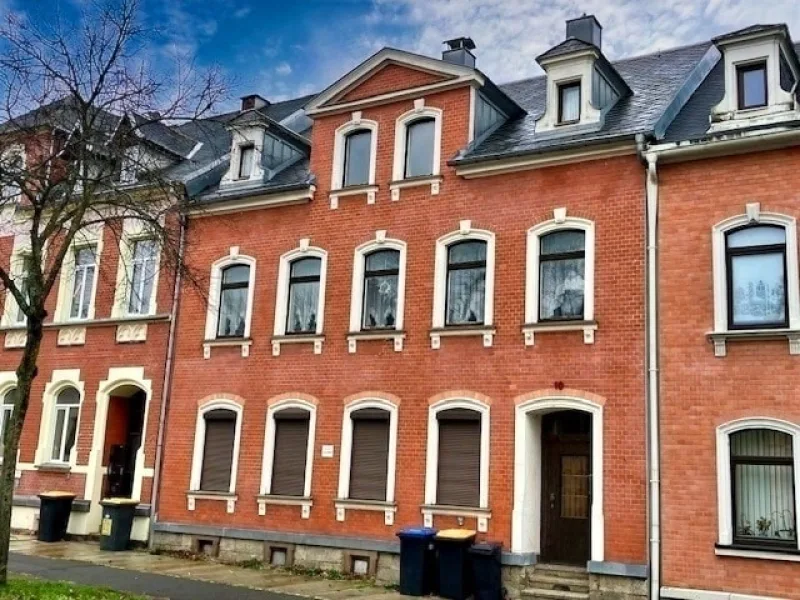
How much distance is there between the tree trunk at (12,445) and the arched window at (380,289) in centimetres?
661

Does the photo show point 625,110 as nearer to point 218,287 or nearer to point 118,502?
point 218,287

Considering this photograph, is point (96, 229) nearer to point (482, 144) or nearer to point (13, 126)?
point (13, 126)

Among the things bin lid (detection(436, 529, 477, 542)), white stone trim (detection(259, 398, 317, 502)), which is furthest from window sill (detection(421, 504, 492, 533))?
white stone trim (detection(259, 398, 317, 502))

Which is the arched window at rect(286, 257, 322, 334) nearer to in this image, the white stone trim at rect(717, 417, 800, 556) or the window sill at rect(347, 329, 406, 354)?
the window sill at rect(347, 329, 406, 354)

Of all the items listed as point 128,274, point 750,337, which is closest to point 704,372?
point 750,337

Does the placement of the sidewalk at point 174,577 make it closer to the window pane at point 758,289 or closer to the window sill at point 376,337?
the window sill at point 376,337

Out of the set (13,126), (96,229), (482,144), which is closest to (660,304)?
(482,144)

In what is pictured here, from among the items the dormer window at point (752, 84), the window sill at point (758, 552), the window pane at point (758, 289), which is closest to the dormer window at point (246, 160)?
the dormer window at point (752, 84)

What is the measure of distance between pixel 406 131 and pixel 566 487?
26.3 feet

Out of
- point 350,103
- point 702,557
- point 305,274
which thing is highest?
point 350,103

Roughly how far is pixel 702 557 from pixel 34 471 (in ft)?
52.3

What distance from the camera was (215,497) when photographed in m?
18.1

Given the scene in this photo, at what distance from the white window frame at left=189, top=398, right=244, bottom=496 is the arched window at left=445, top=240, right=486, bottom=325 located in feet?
17.7

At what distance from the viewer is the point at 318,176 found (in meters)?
18.7
